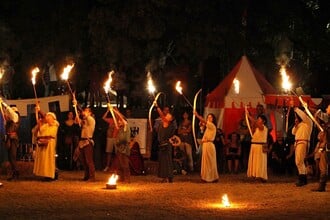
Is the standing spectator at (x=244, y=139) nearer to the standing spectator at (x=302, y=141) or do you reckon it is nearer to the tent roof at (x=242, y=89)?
the tent roof at (x=242, y=89)

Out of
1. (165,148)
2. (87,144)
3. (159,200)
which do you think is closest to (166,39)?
(165,148)

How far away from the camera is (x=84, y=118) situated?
708 inches

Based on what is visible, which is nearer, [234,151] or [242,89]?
[234,151]

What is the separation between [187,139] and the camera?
21141mm

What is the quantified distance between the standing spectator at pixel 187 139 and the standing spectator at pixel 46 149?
4.53m

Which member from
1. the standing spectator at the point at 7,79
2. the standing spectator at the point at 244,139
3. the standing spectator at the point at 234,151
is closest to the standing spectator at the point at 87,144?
the standing spectator at the point at 234,151

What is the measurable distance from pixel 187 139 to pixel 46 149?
4.83 metres

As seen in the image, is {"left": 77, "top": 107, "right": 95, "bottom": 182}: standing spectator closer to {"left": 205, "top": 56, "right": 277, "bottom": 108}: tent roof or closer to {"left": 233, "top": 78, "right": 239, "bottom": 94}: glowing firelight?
{"left": 205, "top": 56, "right": 277, "bottom": 108}: tent roof

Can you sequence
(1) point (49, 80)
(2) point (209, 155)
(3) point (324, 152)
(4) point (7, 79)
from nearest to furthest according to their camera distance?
1. (3) point (324, 152)
2. (2) point (209, 155)
3. (4) point (7, 79)
4. (1) point (49, 80)

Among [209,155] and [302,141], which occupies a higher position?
[302,141]

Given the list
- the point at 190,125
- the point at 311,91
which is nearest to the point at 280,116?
the point at 190,125

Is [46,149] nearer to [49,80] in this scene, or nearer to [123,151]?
[123,151]

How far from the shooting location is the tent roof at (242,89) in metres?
22.2

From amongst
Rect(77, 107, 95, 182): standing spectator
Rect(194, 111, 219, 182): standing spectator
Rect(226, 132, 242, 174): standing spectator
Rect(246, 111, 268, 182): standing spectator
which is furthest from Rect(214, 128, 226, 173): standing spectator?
Rect(77, 107, 95, 182): standing spectator
